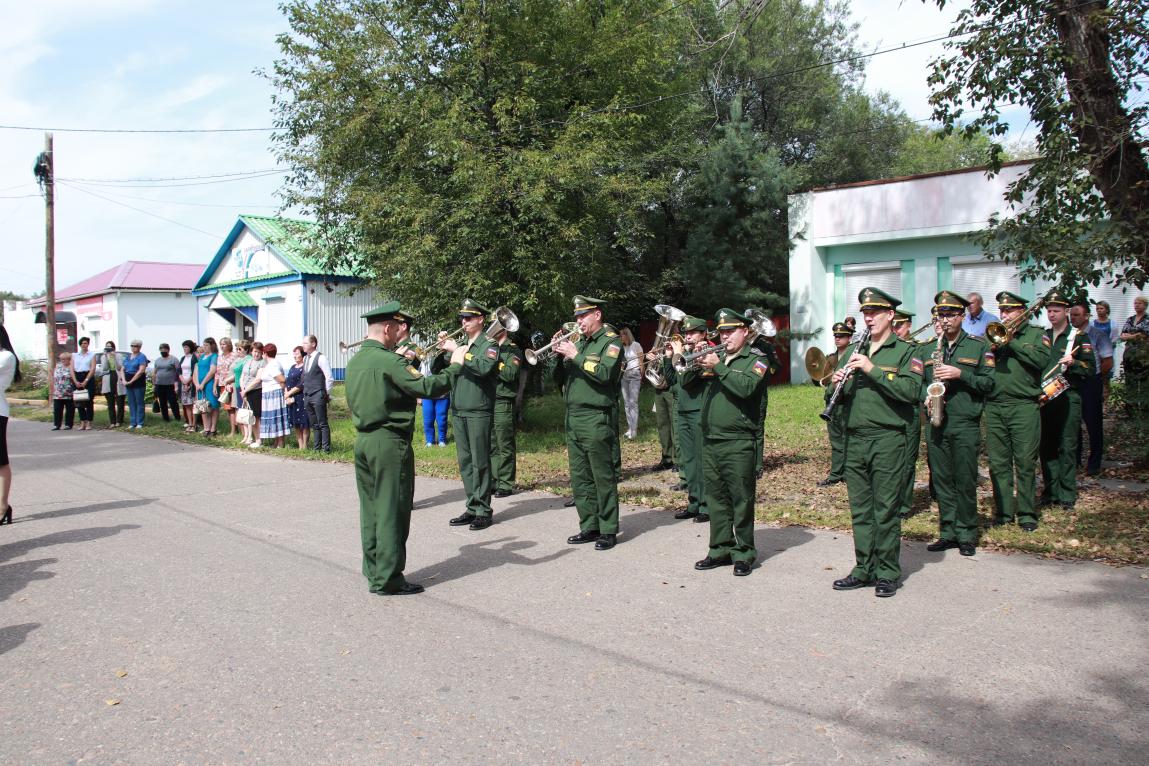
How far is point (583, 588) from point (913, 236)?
16.1 m

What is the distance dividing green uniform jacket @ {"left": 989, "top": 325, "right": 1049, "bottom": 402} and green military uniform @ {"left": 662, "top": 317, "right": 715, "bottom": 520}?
2.55m

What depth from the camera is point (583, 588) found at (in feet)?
20.3

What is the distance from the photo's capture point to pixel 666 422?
37.0 feet

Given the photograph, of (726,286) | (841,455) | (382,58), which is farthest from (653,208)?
(841,455)

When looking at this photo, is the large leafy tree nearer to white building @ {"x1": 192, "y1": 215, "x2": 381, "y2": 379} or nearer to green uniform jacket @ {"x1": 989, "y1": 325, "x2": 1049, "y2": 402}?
green uniform jacket @ {"x1": 989, "y1": 325, "x2": 1049, "y2": 402}

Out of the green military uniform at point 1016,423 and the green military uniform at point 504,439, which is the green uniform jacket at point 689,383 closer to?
the green military uniform at point 504,439

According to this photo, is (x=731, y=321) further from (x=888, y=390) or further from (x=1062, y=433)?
(x=1062, y=433)

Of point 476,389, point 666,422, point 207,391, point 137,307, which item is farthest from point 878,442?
point 137,307

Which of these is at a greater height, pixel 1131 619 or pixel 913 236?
pixel 913 236

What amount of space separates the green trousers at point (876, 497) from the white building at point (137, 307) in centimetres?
3915

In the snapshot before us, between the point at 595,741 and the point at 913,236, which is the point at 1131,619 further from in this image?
the point at 913,236

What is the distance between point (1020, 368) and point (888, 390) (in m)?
2.41

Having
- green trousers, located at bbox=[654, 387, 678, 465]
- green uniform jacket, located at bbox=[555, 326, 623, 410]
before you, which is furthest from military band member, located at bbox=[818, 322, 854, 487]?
green uniform jacket, located at bbox=[555, 326, 623, 410]

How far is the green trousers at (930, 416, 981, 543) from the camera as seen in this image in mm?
6828
